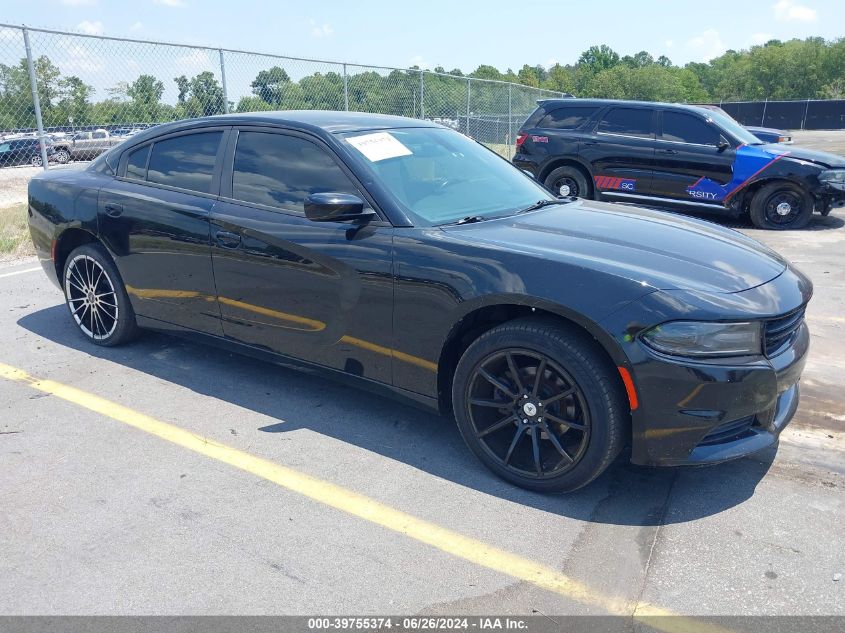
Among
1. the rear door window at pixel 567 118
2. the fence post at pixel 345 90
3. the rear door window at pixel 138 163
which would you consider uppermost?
the fence post at pixel 345 90

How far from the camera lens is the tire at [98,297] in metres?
4.70

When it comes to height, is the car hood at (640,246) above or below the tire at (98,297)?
above

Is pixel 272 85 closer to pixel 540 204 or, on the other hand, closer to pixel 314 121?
pixel 314 121

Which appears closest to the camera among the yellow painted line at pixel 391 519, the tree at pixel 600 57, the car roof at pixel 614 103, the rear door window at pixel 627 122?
the yellow painted line at pixel 391 519

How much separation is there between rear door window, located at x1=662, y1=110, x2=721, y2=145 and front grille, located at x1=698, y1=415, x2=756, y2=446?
26.2ft

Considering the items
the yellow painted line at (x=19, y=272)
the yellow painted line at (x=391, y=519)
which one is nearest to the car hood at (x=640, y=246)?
the yellow painted line at (x=391, y=519)

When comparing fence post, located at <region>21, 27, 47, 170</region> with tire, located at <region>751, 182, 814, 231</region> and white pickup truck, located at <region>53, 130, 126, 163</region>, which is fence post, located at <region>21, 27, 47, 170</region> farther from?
tire, located at <region>751, 182, 814, 231</region>

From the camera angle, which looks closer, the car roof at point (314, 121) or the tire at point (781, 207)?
the car roof at point (314, 121)

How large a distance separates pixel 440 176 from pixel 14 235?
21.8 ft

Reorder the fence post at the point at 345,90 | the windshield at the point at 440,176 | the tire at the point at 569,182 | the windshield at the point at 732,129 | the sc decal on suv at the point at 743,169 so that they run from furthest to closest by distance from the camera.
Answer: the fence post at the point at 345,90
the tire at the point at 569,182
the windshield at the point at 732,129
the sc decal on suv at the point at 743,169
the windshield at the point at 440,176

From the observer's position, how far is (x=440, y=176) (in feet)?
12.7

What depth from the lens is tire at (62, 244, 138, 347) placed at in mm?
4699

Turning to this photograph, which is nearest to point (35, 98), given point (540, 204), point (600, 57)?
point (540, 204)

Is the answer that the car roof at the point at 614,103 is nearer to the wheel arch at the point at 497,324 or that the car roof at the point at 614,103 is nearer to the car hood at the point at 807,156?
the car hood at the point at 807,156
